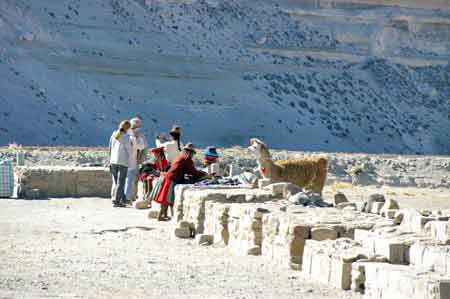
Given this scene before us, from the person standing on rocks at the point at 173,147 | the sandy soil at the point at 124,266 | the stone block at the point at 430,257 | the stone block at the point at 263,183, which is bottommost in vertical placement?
the sandy soil at the point at 124,266

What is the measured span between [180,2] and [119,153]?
46619 mm

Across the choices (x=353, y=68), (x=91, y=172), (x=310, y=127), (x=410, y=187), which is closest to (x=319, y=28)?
(x=353, y=68)

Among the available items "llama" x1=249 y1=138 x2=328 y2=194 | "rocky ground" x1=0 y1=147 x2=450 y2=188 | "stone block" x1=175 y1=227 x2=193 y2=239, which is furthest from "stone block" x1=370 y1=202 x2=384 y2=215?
"rocky ground" x1=0 y1=147 x2=450 y2=188

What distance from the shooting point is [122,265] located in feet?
34.3

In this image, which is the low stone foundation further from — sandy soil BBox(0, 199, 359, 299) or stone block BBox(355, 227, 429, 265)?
stone block BBox(355, 227, 429, 265)

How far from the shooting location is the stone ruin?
8102 millimetres

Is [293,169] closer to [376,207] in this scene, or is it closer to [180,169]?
[180,169]

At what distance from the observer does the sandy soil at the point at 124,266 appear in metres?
8.98

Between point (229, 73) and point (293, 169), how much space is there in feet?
139

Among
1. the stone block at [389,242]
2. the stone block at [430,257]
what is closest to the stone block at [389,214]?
the stone block at [389,242]

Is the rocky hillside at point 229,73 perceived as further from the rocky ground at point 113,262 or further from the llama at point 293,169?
the rocky ground at point 113,262

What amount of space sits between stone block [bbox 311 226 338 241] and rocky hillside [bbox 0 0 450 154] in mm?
36008

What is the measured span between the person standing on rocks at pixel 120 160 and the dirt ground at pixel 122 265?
1.77 meters

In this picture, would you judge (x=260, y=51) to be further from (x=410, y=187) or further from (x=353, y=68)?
(x=410, y=187)
